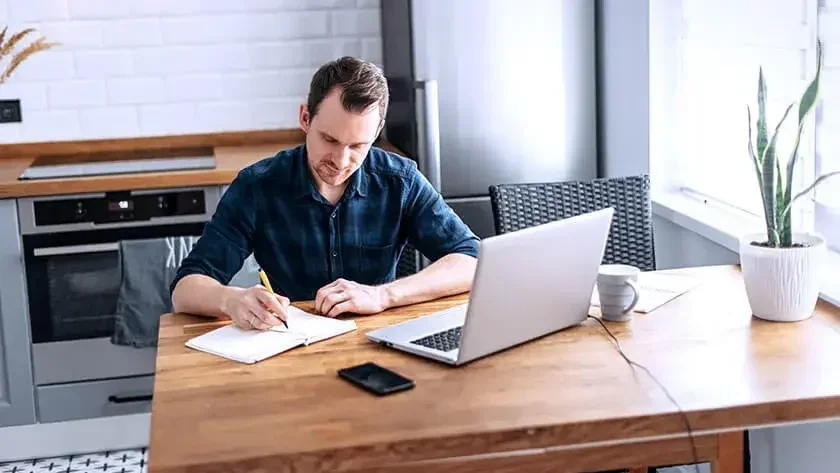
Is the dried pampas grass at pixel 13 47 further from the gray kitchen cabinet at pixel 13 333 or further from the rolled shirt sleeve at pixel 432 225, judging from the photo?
the rolled shirt sleeve at pixel 432 225

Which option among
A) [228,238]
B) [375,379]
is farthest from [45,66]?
[375,379]

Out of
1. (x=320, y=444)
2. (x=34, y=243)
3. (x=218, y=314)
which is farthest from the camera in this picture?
(x=34, y=243)

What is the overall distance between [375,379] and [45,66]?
2.78 m

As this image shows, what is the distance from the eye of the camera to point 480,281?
5.78 ft

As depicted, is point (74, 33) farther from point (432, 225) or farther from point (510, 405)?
point (510, 405)

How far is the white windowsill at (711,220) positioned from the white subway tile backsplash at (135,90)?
6.50 ft

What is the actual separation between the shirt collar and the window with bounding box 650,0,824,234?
1039mm

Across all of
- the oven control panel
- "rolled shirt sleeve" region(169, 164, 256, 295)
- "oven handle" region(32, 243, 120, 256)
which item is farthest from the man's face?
"oven handle" region(32, 243, 120, 256)

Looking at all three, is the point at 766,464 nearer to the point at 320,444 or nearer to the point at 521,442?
the point at 521,442

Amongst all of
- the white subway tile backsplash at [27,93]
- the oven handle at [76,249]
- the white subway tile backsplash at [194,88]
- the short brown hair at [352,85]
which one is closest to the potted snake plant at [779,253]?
the short brown hair at [352,85]

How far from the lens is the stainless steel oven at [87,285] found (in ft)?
11.4

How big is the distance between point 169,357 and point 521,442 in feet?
2.41

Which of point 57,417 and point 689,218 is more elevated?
point 689,218

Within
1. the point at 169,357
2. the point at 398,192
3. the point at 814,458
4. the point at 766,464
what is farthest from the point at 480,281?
the point at 766,464
